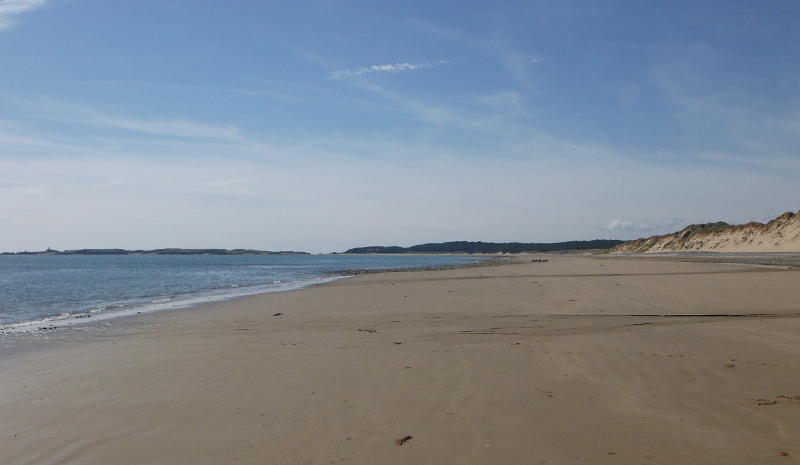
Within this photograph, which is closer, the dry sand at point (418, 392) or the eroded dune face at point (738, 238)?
the dry sand at point (418, 392)

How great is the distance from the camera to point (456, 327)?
34.9 ft

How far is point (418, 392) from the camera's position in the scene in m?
5.84

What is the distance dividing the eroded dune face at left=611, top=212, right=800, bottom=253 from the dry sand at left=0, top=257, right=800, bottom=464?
55446 mm

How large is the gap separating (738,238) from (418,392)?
74.1 metres

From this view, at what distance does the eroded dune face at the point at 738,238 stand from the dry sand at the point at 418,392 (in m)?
55.4

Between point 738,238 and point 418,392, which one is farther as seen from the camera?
point 738,238

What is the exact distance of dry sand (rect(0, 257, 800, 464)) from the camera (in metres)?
4.29

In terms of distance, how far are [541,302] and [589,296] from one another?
2.19 meters

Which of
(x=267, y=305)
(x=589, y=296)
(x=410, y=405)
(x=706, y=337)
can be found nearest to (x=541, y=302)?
(x=589, y=296)

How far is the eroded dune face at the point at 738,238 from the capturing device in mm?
56531

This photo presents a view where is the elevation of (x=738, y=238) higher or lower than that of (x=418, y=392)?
higher

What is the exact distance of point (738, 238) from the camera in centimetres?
6712

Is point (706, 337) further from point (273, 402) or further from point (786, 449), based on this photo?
point (273, 402)

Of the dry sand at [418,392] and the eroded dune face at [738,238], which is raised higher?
the eroded dune face at [738,238]
